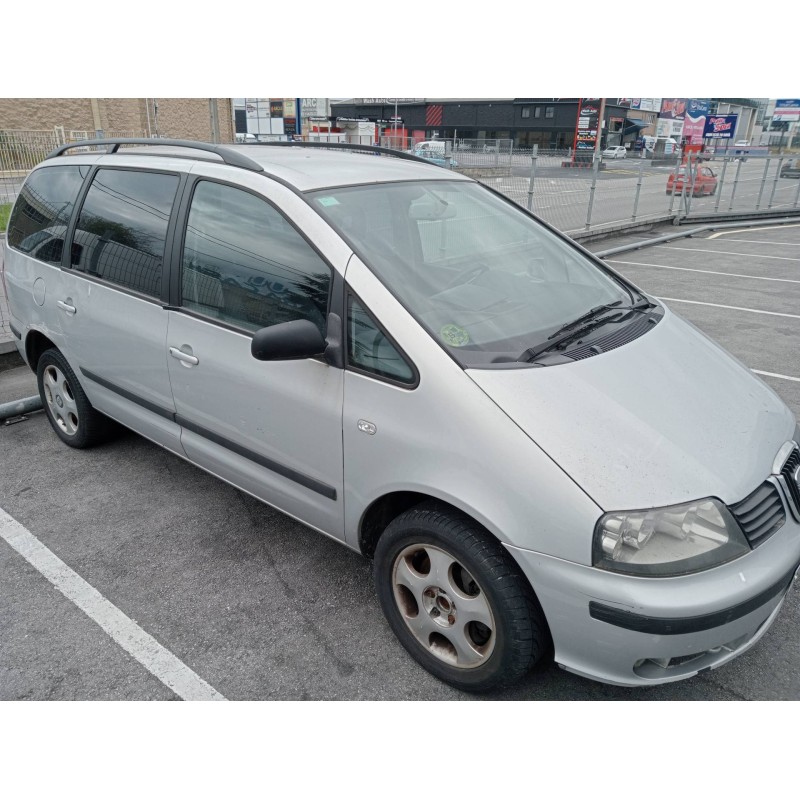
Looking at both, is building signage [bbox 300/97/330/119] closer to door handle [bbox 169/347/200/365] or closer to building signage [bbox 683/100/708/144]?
building signage [bbox 683/100/708/144]

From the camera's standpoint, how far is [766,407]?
2580 millimetres

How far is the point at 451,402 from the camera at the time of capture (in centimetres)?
218

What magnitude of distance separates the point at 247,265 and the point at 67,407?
6.72 ft

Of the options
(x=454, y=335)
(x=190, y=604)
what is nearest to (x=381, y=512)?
(x=454, y=335)

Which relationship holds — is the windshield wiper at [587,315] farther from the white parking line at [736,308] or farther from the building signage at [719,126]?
the building signage at [719,126]

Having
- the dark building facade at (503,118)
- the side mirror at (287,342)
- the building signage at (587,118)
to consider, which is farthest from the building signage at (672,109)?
the side mirror at (287,342)

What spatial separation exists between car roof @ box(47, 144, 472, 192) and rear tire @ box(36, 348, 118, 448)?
4.07ft

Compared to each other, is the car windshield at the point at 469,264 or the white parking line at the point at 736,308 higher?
the car windshield at the point at 469,264

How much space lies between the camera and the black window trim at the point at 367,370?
228 cm

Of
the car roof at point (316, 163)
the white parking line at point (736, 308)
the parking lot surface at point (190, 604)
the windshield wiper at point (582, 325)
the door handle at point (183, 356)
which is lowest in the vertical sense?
the white parking line at point (736, 308)

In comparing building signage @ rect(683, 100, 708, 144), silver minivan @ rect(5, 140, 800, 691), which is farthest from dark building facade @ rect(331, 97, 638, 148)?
silver minivan @ rect(5, 140, 800, 691)

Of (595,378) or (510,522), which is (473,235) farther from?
(510,522)

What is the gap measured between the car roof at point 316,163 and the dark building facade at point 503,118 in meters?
50.4

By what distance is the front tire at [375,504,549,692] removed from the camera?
214cm
